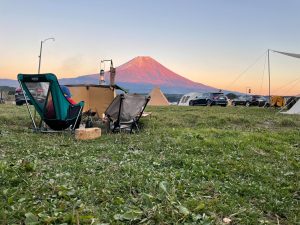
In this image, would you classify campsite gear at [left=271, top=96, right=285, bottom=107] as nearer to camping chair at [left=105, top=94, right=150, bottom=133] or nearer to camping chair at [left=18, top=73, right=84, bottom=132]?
camping chair at [left=105, top=94, right=150, bottom=133]

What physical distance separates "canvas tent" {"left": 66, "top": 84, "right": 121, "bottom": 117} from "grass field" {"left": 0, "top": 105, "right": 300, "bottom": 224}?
3849mm

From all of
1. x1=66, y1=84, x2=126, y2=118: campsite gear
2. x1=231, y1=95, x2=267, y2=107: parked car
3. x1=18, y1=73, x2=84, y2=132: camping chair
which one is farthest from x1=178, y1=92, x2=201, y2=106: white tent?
x1=18, y1=73, x2=84, y2=132: camping chair

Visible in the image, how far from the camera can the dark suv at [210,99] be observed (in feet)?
98.4

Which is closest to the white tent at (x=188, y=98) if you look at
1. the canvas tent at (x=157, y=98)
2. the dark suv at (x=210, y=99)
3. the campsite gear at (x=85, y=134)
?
the dark suv at (x=210, y=99)

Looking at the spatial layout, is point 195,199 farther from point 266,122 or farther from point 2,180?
point 266,122

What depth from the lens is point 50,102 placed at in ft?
27.1

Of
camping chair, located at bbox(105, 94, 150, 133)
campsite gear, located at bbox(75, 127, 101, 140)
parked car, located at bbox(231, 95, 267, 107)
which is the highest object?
parked car, located at bbox(231, 95, 267, 107)

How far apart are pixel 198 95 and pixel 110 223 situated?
98.7 ft

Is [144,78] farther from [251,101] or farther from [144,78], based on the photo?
[251,101]

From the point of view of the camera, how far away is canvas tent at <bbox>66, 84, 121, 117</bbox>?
1059 cm

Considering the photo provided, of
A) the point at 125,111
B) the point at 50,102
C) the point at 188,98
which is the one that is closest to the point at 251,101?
the point at 188,98

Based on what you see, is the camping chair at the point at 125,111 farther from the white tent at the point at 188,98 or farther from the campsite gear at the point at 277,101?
the campsite gear at the point at 277,101

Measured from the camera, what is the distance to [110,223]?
284 cm

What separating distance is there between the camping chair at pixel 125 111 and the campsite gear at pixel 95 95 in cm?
164
